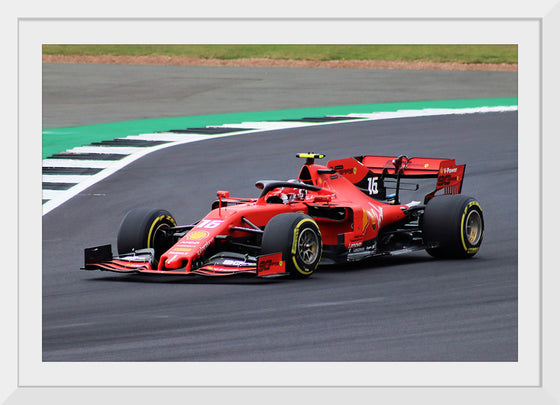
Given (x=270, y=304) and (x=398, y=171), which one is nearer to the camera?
(x=270, y=304)

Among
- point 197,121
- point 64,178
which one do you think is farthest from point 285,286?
point 197,121

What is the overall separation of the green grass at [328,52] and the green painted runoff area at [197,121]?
903 centimetres

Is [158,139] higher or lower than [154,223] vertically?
higher

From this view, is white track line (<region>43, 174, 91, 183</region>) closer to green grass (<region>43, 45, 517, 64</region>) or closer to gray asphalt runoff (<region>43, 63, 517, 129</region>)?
gray asphalt runoff (<region>43, 63, 517, 129</region>)

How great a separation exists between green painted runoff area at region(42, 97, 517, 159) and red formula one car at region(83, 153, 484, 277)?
9209 millimetres

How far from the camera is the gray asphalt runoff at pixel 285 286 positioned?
8695 mm

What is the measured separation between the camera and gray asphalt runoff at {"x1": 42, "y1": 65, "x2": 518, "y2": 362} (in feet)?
28.5

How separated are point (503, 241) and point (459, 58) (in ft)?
82.2

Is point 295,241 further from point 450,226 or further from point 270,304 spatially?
point 450,226

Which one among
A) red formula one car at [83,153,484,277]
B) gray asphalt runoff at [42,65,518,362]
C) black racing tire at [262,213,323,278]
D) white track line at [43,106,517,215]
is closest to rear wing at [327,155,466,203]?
red formula one car at [83,153,484,277]

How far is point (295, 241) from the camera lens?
1141 cm

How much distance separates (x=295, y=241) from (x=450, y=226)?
2.47 meters

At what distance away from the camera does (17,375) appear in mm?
7004
